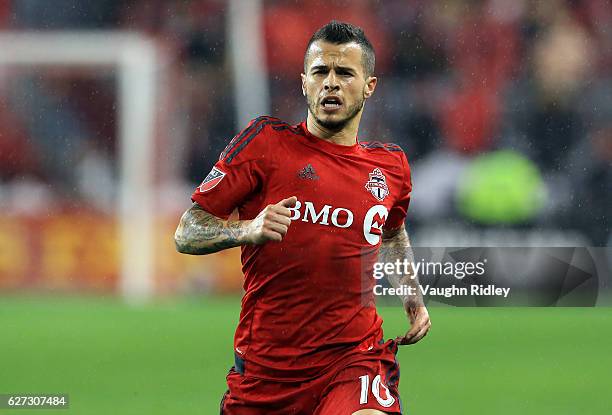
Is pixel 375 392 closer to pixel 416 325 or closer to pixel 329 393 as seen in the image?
pixel 329 393

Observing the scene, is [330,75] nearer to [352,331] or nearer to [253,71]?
[352,331]

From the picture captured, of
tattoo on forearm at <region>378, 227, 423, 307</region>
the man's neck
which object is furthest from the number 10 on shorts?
the man's neck

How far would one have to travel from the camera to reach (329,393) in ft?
14.6

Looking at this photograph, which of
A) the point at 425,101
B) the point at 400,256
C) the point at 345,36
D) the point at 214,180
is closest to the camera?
the point at 214,180

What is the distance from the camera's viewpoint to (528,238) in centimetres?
1566

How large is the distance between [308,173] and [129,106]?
1180cm

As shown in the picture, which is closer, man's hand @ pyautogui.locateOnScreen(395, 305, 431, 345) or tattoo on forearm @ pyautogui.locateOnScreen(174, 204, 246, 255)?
tattoo on forearm @ pyautogui.locateOnScreen(174, 204, 246, 255)

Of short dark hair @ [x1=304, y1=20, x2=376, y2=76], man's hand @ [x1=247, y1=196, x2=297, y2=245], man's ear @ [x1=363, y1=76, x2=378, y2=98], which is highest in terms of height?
short dark hair @ [x1=304, y1=20, x2=376, y2=76]

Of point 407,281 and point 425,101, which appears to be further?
point 425,101

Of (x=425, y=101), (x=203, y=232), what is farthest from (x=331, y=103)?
(x=425, y=101)

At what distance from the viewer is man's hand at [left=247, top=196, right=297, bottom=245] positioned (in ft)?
13.1

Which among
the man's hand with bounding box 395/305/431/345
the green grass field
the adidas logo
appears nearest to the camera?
the adidas logo

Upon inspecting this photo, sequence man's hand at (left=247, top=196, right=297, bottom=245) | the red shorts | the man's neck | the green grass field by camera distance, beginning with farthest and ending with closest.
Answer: the green grass field → the man's neck → the red shorts → man's hand at (left=247, top=196, right=297, bottom=245)

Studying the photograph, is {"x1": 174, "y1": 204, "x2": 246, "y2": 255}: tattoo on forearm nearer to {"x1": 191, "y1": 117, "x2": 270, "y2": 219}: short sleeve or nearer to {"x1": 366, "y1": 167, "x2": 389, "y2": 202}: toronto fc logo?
{"x1": 191, "y1": 117, "x2": 270, "y2": 219}: short sleeve
